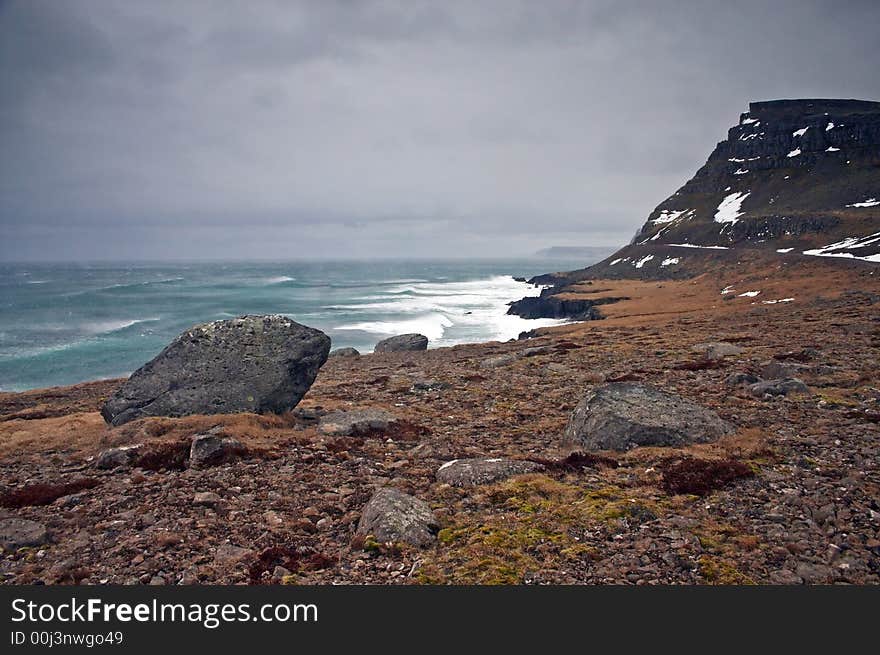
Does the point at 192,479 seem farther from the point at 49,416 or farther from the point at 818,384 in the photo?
the point at 818,384

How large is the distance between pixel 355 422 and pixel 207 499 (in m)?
6.79

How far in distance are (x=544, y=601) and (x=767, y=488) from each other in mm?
6799

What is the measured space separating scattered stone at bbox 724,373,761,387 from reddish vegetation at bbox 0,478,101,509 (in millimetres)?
22715

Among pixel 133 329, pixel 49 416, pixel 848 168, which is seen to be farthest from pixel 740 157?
pixel 49 416

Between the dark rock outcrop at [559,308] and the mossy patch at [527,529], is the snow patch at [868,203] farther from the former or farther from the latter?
the mossy patch at [527,529]

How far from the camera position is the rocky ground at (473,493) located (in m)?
8.48

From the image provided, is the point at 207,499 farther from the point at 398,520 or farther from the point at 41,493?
the point at 398,520

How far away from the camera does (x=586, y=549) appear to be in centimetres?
880

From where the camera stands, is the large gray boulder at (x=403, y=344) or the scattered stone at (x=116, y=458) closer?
the scattered stone at (x=116, y=458)

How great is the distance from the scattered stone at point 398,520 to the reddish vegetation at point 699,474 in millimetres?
5527

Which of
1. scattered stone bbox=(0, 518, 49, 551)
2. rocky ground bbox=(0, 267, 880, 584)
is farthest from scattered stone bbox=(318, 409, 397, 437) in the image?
A: scattered stone bbox=(0, 518, 49, 551)

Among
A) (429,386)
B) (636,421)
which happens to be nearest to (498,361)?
(429,386)

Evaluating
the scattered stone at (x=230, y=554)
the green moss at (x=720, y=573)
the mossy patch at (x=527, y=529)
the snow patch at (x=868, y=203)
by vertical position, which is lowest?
the scattered stone at (x=230, y=554)

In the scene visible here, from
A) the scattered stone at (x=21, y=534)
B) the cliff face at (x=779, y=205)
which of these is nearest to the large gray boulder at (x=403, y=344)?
the scattered stone at (x=21, y=534)
